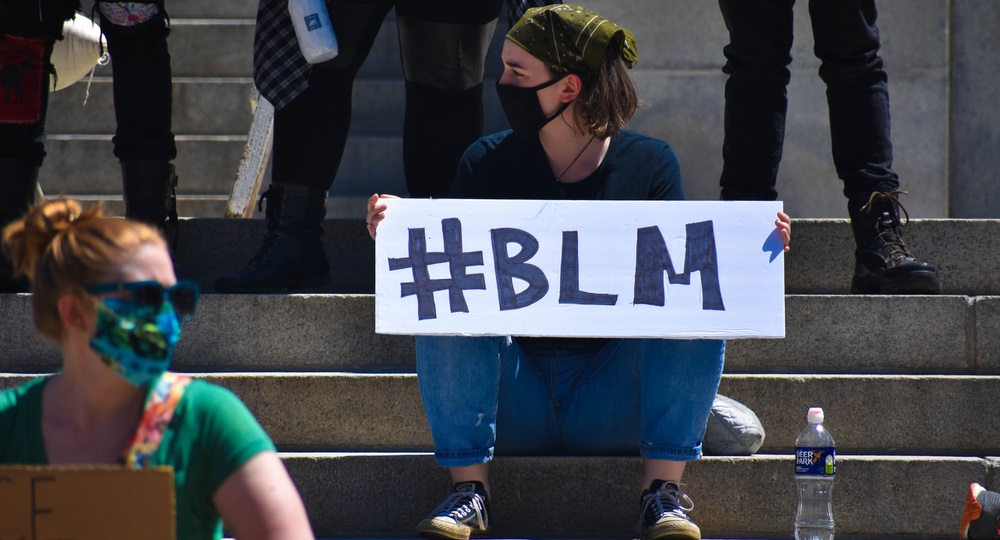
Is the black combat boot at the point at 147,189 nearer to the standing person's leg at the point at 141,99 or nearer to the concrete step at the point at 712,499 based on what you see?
the standing person's leg at the point at 141,99

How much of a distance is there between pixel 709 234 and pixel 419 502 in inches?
41.0

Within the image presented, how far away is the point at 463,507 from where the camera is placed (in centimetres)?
284

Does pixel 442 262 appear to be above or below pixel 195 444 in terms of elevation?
above

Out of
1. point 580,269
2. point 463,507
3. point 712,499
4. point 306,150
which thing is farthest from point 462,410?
point 306,150

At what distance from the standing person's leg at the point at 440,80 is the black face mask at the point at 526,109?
0.54m

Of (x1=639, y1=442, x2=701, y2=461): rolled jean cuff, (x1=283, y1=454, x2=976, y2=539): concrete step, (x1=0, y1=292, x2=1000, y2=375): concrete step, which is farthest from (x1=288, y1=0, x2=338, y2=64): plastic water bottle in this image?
(x1=639, y1=442, x2=701, y2=461): rolled jean cuff

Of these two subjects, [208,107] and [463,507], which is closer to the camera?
[463,507]

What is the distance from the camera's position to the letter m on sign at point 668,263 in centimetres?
290

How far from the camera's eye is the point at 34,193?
3.81 meters

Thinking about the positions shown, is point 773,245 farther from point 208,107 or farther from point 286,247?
point 208,107

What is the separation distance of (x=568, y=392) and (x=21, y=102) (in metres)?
2.02

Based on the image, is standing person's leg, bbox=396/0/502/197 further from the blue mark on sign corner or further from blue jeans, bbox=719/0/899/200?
the blue mark on sign corner

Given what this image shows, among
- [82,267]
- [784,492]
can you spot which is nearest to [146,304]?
[82,267]

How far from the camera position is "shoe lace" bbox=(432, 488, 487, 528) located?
2.81m
